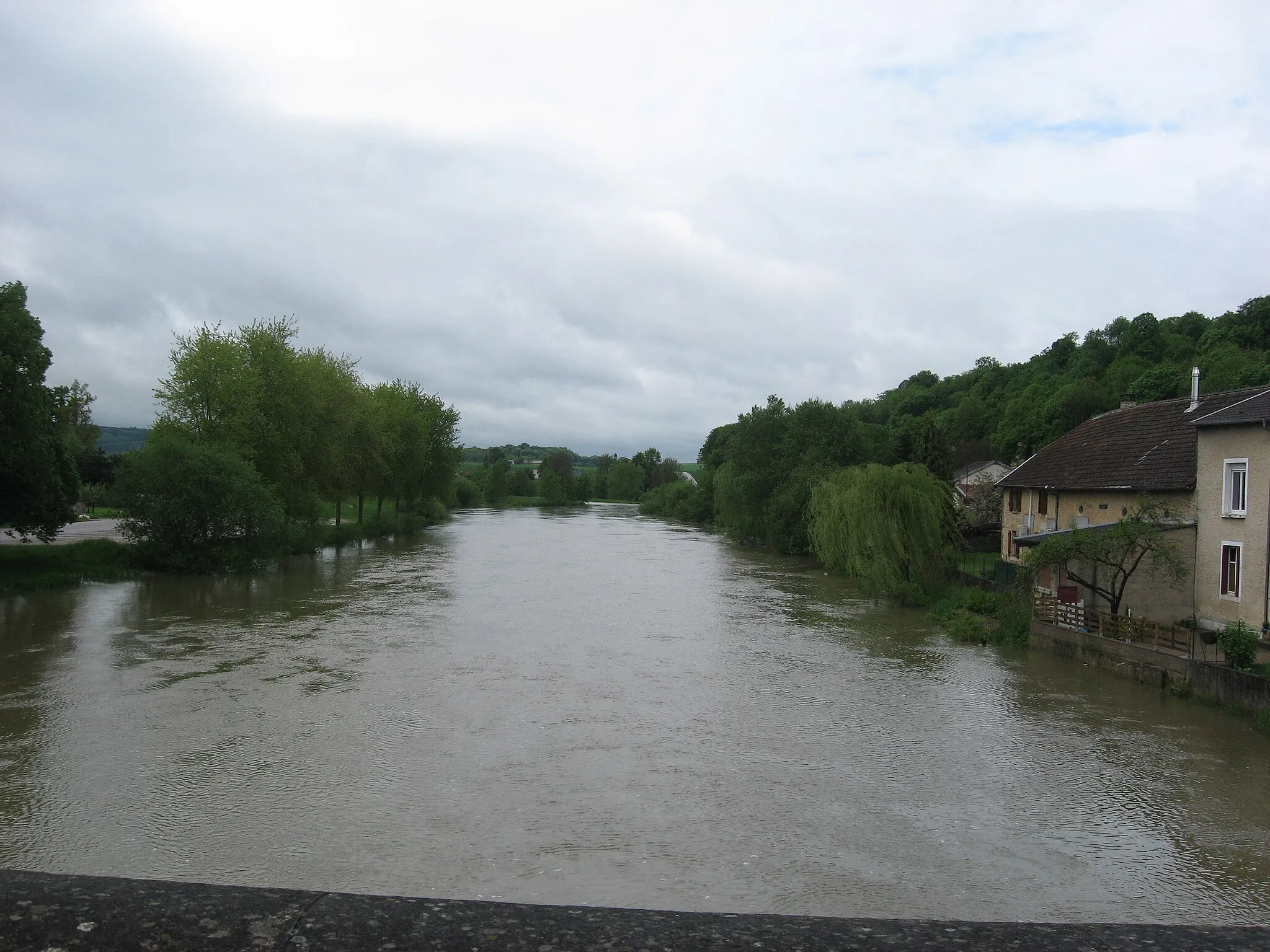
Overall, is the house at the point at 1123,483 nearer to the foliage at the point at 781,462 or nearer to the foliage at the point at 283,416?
the foliage at the point at 781,462

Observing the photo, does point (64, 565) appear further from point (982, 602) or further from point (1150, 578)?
point (1150, 578)

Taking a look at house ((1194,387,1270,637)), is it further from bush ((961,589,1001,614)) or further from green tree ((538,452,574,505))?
green tree ((538,452,574,505))

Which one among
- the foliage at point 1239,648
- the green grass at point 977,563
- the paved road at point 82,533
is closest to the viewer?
the foliage at point 1239,648

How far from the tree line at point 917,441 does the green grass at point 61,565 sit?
22.9 m

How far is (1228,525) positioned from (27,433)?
28.4m

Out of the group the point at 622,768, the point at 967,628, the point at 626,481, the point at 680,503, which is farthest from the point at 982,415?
the point at 622,768

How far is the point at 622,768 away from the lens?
40.4 feet

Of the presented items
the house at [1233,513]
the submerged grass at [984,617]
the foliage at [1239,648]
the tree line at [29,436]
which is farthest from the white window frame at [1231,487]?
the tree line at [29,436]

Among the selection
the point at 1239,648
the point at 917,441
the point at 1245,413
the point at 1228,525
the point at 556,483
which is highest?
the point at 917,441

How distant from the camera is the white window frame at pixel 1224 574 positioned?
734 inches

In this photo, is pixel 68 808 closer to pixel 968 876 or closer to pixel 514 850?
pixel 514 850

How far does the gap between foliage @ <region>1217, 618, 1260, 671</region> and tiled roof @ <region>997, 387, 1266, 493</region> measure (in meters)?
5.59

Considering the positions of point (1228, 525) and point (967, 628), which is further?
point (967, 628)

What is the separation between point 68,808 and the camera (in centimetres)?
1014
